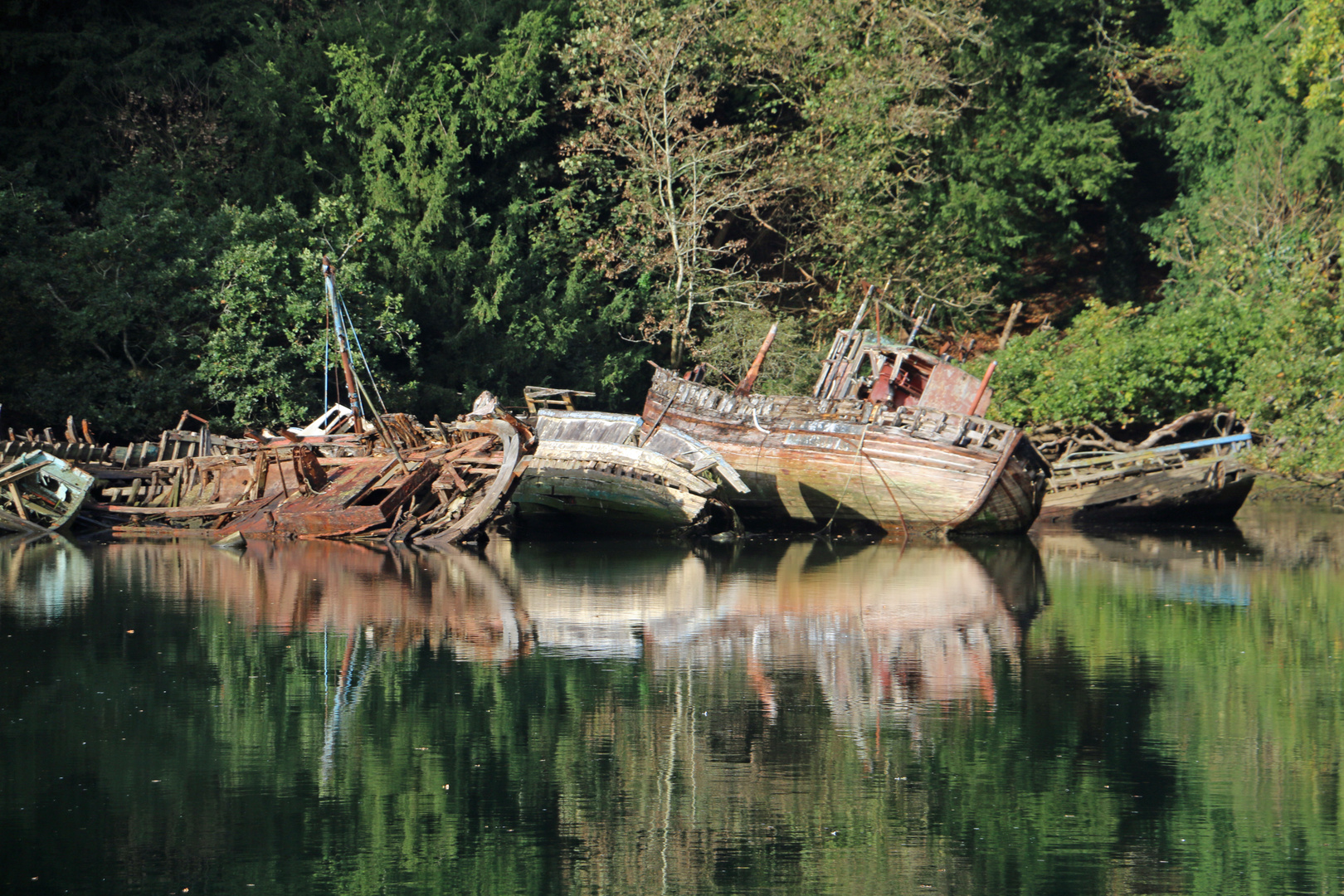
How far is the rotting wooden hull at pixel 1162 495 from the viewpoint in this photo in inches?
1158

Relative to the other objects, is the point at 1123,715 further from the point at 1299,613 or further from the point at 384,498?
the point at 384,498

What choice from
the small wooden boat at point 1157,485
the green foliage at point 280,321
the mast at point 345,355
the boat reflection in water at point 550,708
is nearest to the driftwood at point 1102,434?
the small wooden boat at point 1157,485

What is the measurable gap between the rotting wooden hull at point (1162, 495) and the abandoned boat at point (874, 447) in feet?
7.35

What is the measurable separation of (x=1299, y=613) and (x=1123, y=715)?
6.52 m

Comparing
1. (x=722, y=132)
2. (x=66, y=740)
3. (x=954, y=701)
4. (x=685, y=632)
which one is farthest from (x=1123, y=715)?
(x=722, y=132)

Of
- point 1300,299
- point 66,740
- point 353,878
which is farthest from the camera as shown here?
point 1300,299

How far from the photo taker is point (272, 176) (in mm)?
40000

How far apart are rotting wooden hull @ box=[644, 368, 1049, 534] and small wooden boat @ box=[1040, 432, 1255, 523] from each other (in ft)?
7.73

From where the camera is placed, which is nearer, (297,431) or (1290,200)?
(297,431)

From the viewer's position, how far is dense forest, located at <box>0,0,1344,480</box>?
35562 mm

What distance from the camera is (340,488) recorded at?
91.7ft

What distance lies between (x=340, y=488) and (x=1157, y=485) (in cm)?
1610

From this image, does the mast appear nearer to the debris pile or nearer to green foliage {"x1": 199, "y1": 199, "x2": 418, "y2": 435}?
the debris pile

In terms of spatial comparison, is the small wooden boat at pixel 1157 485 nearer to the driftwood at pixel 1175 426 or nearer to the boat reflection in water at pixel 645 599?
the driftwood at pixel 1175 426
